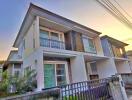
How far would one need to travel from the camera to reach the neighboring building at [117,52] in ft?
51.5

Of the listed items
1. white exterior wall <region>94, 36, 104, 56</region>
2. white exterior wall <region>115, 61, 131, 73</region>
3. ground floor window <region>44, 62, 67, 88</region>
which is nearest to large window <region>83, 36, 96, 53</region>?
white exterior wall <region>94, 36, 104, 56</region>

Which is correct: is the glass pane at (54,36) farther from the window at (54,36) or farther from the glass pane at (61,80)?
the glass pane at (61,80)

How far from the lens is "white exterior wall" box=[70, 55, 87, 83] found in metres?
9.47

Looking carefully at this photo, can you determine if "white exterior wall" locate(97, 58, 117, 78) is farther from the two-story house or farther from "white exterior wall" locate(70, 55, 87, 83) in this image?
"white exterior wall" locate(70, 55, 87, 83)

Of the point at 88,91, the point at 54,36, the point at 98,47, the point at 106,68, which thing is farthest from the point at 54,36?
the point at 106,68

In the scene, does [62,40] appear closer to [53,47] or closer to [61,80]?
[53,47]

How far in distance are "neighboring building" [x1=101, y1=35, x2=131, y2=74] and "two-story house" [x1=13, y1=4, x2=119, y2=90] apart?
3361 millimetres

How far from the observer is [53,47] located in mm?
9609

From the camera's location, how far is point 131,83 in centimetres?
1088

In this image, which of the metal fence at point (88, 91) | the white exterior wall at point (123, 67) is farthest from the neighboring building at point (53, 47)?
the white exterior wall at point (123, 67)

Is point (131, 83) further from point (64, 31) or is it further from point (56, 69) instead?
point (64, 31)

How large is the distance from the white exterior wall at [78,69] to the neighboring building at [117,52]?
638 centimetres

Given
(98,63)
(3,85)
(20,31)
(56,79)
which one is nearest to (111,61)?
(98,63)

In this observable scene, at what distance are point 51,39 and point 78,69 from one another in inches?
143
